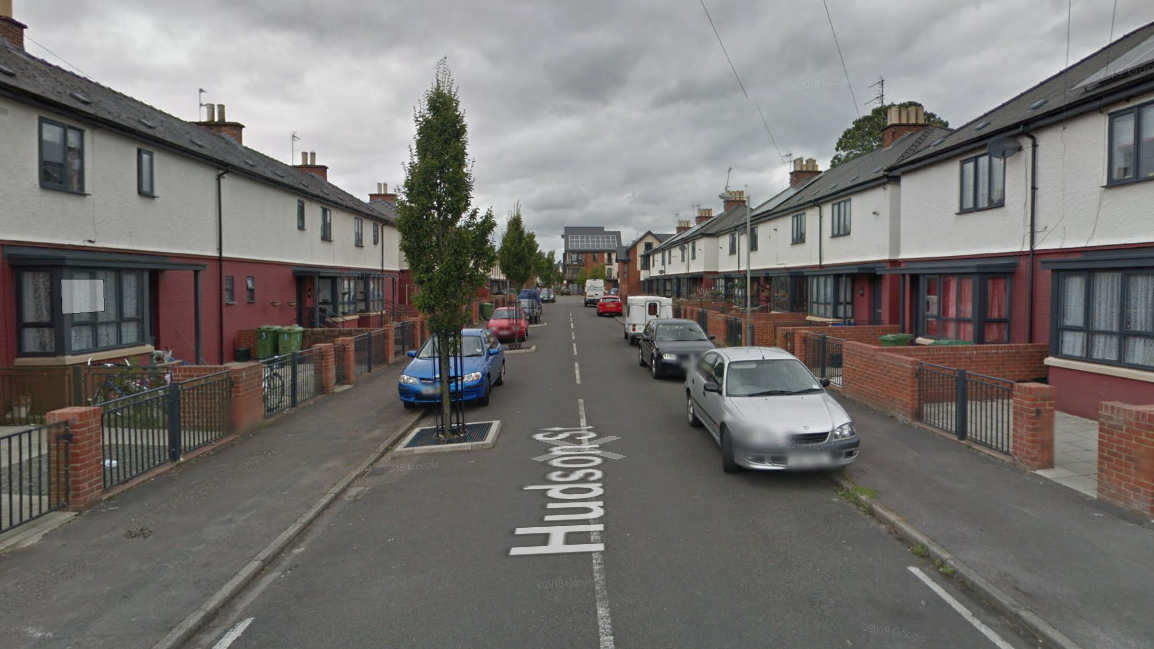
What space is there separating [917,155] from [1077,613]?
1598cm

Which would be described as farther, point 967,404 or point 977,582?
Result: point 967,404

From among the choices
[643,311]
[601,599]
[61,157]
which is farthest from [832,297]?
[61,157]

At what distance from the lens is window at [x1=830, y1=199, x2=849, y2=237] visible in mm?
23203

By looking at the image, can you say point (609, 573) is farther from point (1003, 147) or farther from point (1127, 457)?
point (1003, 147)

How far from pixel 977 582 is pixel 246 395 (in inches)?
414

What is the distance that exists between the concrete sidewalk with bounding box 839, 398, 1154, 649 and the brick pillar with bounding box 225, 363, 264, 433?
9432mm

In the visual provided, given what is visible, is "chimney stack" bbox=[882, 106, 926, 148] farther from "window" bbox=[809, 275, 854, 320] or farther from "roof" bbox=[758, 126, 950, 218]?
"window" bbox=[809, 275, 854, 320]

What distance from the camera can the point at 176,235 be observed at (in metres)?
16.9

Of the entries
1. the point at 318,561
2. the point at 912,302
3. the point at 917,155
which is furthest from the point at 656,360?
the point at 318,561

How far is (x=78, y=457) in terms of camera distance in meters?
6.95

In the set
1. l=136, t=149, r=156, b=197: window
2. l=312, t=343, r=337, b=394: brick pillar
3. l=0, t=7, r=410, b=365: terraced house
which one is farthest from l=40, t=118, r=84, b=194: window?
l=312, t=343, r=337, b=394: brick pillar

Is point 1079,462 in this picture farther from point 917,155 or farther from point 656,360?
point 917,155

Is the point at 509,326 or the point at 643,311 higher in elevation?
the point at 643,311

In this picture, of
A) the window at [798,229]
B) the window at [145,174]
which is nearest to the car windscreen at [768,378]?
the window at [145,174]
